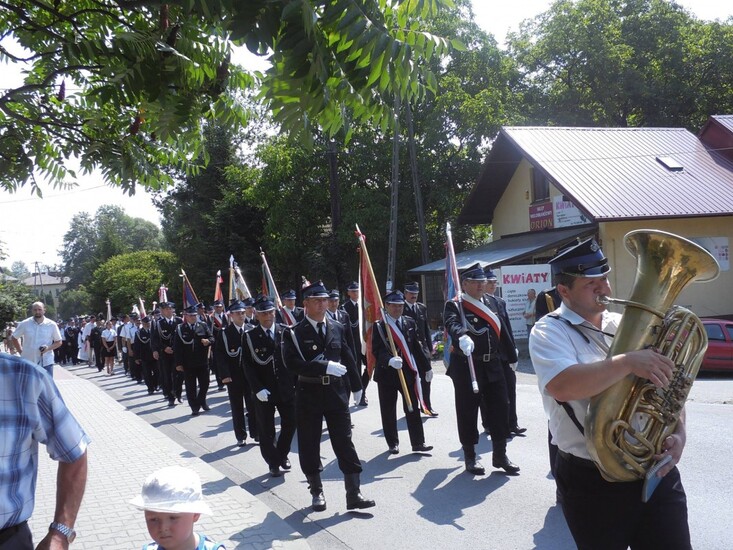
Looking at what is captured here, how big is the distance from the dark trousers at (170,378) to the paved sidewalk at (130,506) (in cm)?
408

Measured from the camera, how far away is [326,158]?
34594 mm

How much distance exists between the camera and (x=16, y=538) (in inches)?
108

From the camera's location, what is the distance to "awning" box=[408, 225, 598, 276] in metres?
22.4

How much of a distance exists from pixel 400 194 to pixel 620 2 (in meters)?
17.4

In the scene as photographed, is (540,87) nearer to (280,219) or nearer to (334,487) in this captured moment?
(280,219)

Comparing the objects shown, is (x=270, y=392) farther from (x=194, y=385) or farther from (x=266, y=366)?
(x=194, y=385)

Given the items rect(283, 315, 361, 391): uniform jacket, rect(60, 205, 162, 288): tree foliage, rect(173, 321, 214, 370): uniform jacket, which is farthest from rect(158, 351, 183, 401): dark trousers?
rect(60, 205, 162, 288): tree foliage

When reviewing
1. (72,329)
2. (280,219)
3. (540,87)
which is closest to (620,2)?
(540,87)

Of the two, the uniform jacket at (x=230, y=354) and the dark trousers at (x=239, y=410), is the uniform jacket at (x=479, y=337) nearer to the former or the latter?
the dark trousers at (x=239, y=410)

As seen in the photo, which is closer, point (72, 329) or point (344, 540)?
point (344, 540)

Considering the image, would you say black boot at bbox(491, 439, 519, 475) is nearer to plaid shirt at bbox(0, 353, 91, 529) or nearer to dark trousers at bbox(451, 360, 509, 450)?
dark trousers at bbox(451, 360, 509, 450)

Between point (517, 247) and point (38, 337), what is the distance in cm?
1586

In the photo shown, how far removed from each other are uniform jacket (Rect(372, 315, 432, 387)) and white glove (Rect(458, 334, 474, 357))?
2.05 meters

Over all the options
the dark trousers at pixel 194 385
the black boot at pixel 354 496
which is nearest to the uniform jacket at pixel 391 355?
the black boot at pixel 354 496
